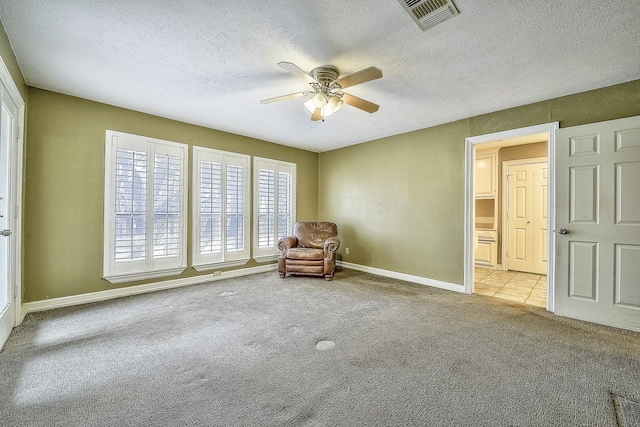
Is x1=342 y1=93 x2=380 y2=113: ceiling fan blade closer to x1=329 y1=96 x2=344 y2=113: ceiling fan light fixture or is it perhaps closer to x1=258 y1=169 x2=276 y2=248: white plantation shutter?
x1=329 y1=96 x2=344 y2=113: ceiling fan light fixture

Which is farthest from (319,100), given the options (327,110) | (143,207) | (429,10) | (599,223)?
(599,223)

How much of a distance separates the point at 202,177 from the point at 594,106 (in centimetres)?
501

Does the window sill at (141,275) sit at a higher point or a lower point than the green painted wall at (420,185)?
lower

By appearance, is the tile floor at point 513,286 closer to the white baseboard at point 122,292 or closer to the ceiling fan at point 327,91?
the ceiling fan at point 327,91

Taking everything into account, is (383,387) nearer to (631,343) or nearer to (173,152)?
(631,343)

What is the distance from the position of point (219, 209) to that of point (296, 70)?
2.90 meters

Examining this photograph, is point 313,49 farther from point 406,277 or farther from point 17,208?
point 406,277

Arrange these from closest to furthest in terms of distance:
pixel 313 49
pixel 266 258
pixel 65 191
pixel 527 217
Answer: pixel 313 49
pixel 65 191
pixel 266 258
pixel 527 217

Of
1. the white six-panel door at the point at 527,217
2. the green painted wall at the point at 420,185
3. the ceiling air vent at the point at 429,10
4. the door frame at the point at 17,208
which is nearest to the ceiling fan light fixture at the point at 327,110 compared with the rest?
the ceiling air vent at the point at 429,10

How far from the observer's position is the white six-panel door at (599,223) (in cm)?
262

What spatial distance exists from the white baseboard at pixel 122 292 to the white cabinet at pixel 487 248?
4.62 meters

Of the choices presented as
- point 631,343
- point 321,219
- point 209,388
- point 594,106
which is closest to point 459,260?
point 631,343

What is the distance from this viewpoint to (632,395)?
1.66 meters

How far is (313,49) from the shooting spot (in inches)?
87.7
